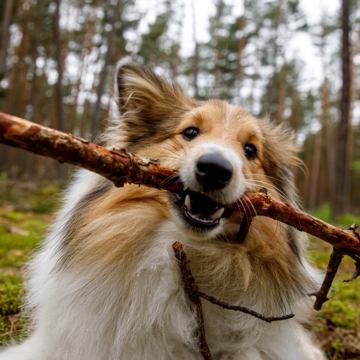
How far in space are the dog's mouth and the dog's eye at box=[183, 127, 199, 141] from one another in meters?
0.65

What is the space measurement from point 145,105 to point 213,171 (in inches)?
52.6

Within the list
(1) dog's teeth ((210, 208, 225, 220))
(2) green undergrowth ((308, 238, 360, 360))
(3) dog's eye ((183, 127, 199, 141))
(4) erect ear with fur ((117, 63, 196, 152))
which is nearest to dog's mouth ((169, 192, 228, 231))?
(1) dog's teeth ((210, 208, 225, 220))

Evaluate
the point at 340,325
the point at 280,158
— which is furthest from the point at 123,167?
the point at 340,325

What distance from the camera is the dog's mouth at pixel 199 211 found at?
6.96 feet

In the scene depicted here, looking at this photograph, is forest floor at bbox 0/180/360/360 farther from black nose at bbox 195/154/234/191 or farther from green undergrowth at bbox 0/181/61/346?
black nose at bbox 195/154/234/191

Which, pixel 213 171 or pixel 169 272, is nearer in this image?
pixel 213 171

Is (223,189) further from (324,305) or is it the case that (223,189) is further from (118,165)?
(324,305)

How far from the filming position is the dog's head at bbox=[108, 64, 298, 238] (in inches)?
80.3

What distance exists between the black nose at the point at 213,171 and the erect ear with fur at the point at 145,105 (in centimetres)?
95

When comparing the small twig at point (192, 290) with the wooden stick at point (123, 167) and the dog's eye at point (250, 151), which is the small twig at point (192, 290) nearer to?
the wooden stick at point (123, 167)

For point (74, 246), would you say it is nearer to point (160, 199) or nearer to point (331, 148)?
point (160, 199)

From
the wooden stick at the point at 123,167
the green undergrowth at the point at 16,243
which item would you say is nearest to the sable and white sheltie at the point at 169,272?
the wooden stick at the point at 123,167

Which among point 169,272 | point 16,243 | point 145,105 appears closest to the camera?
point 169,272

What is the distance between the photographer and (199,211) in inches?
86.2
